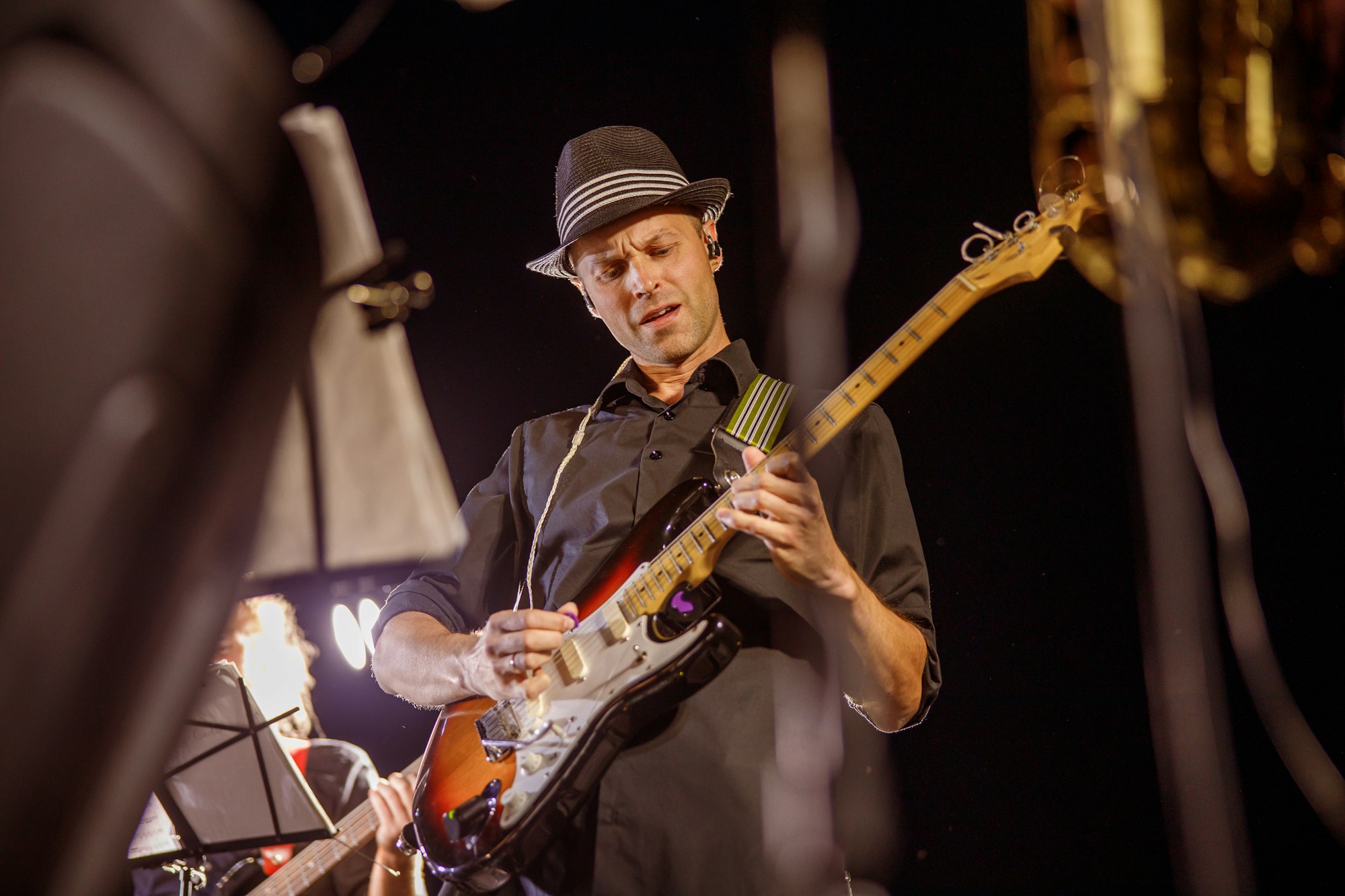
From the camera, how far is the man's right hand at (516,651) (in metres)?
1.24

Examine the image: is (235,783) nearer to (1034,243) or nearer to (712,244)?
(712,244)

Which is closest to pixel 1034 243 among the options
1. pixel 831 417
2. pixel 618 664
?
pixel 831 417

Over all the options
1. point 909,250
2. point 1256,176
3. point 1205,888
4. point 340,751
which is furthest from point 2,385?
point 340,751

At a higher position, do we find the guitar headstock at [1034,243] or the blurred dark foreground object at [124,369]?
the guitar headstock at [1034,243]

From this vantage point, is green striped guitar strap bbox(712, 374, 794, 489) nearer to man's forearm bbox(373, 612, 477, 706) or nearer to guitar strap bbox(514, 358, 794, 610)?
guitar strap bbox(514, 358, 794, 610)

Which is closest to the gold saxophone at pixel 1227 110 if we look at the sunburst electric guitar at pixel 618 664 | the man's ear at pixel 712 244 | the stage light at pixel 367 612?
the sunburst electric guitar at pixel 618 664

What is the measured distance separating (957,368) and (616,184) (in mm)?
921

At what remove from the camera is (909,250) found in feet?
6.80

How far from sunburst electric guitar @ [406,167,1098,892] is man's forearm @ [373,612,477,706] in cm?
7

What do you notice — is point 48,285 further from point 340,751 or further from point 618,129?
point 340,751

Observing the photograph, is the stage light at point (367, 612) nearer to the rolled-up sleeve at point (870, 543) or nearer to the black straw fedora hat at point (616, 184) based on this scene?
the black straw fedora hat at point (616, 184)

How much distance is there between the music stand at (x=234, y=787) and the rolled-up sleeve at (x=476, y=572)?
68 centimetres

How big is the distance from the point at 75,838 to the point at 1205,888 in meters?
0.74

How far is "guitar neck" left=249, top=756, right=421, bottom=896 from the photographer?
224 centimetres
